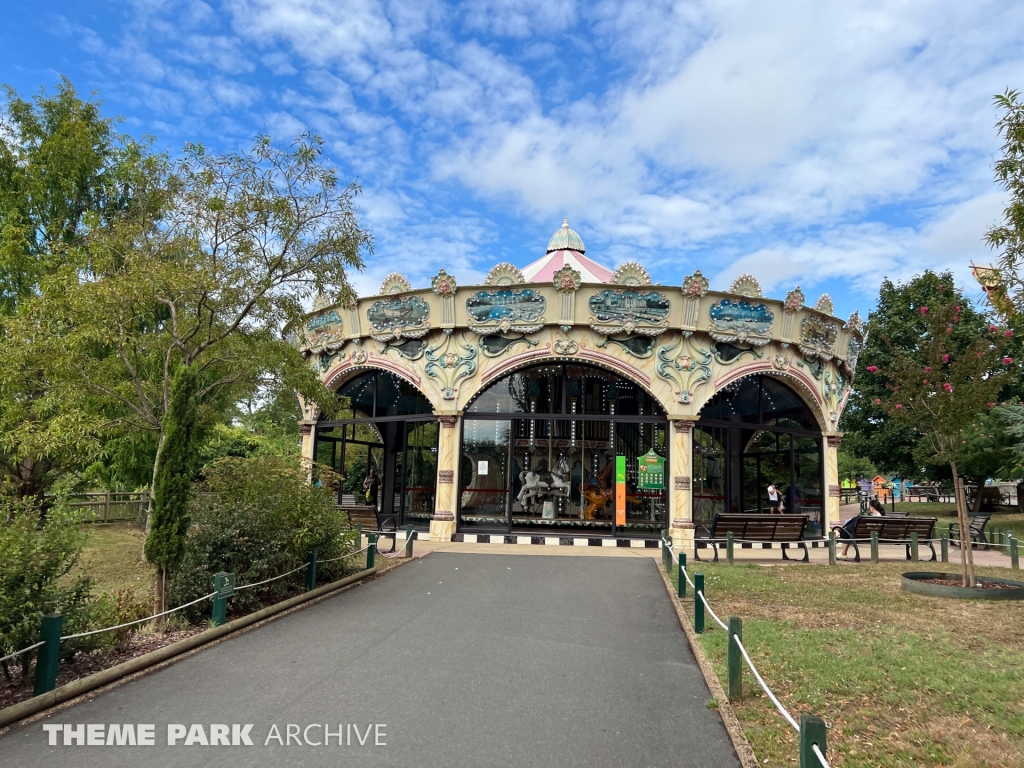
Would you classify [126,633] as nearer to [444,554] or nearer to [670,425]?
[444,554]

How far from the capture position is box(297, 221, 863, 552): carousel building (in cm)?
1606

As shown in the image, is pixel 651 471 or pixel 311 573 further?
pixel 651 471

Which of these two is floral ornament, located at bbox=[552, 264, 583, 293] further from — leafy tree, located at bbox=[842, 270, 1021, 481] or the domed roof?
leafy tree, located at bbox=[842, 270, 1021, 481]

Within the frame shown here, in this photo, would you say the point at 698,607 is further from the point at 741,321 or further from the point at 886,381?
the point at 886,381

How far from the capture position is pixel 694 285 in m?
15.9

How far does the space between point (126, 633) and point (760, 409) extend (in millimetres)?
16181

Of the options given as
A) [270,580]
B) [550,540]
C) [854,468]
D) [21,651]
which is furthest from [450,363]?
[854,468]

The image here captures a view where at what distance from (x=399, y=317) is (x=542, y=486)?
19.6ft

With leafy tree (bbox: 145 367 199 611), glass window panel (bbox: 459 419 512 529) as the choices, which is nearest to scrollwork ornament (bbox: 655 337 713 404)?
glass window panel (bbox: 459 419 512 529)

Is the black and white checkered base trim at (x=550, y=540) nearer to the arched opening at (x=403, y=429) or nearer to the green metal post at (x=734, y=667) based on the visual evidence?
the arched opening at (x=403, y=429)

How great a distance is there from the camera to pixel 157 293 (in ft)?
29.7

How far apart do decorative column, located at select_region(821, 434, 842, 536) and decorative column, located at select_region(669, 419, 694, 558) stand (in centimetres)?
492

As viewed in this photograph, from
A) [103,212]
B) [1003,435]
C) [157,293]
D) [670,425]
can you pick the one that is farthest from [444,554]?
[1003,435]

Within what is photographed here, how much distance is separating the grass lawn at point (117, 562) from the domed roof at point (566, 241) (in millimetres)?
14329
